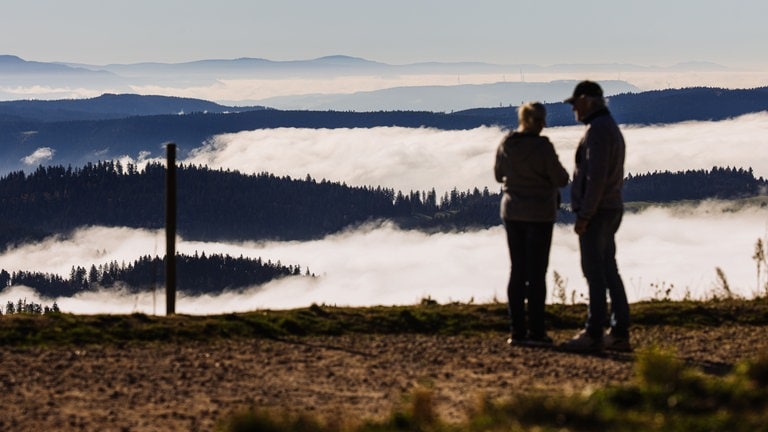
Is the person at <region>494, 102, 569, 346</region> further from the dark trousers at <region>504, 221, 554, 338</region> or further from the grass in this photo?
the grass

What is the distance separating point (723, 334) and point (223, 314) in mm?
5699

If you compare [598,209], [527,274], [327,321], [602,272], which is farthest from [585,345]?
[327,321]

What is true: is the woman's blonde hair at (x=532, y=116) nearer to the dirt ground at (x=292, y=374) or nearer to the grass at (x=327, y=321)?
the dirt ground at (x=292, y=374)

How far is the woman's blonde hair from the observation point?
11133 mm

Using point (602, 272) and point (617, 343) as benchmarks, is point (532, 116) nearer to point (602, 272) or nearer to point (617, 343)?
point (602, 272)

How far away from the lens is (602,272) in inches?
440

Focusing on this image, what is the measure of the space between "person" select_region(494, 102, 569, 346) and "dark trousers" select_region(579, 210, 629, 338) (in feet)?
1.51

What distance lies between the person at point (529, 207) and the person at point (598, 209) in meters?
0.32

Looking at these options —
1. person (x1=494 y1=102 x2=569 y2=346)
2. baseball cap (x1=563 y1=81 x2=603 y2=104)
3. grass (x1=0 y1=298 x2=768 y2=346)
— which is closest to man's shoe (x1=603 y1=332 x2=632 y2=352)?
person (x1=494 y1=102 x2=569 y2=346)

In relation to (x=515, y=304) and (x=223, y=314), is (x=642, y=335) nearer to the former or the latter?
(x=515, y=304)

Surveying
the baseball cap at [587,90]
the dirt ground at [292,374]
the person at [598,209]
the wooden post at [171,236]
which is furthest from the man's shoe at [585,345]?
the wooden post at [171,236]

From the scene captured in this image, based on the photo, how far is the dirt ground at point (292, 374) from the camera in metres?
8.35

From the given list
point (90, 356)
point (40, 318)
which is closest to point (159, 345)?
point (90, 356)

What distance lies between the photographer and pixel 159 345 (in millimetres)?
11234
